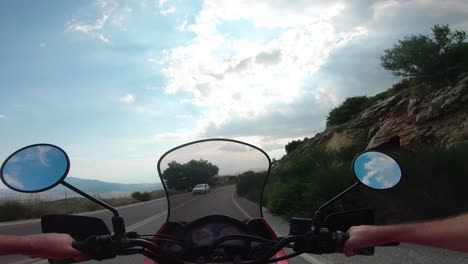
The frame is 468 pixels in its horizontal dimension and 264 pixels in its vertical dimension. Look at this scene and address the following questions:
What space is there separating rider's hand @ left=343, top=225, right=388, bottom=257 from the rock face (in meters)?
14.0

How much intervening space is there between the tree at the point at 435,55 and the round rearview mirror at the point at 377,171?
19.3m

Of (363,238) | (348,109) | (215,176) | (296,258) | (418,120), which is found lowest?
(296,258)

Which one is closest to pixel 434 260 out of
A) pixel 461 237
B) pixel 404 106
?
pixel 461 237

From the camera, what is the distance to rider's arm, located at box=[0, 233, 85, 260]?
1.95 meters

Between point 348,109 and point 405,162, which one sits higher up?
point 348,109

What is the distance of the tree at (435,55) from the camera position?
2077 cm

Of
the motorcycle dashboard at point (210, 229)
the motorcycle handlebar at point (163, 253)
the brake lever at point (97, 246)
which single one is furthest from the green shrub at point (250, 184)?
the brake lever at point (97, 246)

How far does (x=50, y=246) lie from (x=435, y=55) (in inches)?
871

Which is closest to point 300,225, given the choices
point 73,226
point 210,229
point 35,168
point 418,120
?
point 210,229

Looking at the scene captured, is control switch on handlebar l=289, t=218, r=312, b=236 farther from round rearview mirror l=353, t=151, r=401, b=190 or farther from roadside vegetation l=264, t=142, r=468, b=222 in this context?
roadside vegetation l=264, t=142, r=468, b=222

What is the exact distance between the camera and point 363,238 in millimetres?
2311

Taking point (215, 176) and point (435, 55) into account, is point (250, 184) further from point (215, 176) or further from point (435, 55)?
point (435, 55)

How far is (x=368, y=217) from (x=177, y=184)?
57.5 inches

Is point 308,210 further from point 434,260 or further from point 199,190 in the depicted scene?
point 199,190
